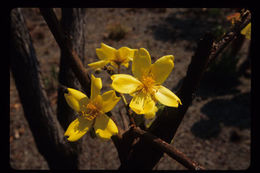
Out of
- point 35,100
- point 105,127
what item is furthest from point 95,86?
point 35,100

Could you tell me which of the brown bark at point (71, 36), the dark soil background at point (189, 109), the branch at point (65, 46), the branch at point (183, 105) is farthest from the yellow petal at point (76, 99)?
the brown bark at point (71, 36)

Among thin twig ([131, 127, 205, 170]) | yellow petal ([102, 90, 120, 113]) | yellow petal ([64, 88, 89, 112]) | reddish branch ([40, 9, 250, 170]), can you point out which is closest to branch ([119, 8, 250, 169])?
reddish branch ([40, 9, 250, 170])

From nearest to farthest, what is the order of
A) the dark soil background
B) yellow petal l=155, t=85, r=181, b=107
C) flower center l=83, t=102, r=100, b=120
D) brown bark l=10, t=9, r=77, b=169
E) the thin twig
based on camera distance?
1. the thin twig
2. yellow petal l=155, t=85, r=181, b=107
3. flower center l=83, t=102, r=100, b=120
4. brown bark l=10, t=9, r=77, b=169
5. the dark soil background

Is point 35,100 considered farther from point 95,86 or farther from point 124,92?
point 124,92

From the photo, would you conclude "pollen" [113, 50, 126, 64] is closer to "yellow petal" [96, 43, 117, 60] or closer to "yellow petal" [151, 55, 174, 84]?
"yellow petal" [96, 43, 117, 60]

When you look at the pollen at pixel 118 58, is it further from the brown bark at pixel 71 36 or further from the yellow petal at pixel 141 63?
the brown bark at pixel 71 36

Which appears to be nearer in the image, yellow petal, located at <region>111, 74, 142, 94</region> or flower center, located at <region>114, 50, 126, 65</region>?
yellow petal, located at <region>111, 74, 142, 94</region>
